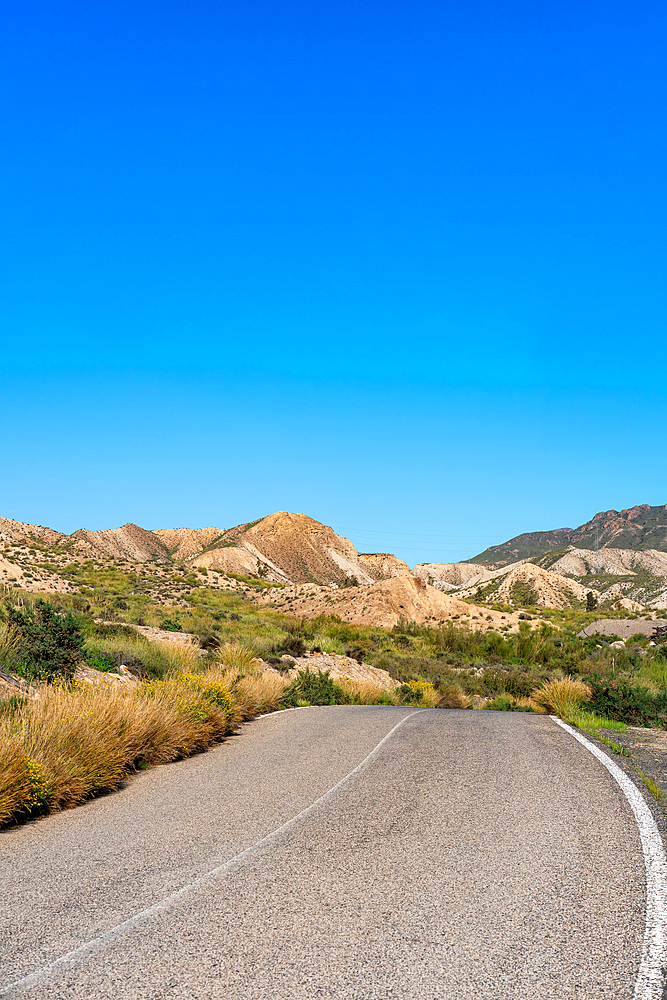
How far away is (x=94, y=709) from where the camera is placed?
9.19 m

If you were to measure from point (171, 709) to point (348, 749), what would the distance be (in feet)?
8.78

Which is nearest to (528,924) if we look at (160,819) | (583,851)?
(583,851)

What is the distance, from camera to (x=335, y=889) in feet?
15.7

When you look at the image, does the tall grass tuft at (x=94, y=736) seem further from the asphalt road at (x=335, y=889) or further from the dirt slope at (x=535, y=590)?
the dirt slope at (x=535, y=590)

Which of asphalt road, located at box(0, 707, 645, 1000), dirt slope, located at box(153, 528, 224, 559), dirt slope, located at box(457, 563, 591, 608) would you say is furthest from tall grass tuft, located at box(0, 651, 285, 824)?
dirt slope, located at box(153, 528, 224, 559)

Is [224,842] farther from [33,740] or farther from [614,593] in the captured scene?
[614,593]

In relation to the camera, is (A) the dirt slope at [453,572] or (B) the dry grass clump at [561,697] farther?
(A) the dirt slope at [453,572]

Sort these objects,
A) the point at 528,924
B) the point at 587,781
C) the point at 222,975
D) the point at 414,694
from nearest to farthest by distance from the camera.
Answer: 1. the point at 222,975
2. the point at 528,924
3. the point at 587,781
4. the point at 414,694

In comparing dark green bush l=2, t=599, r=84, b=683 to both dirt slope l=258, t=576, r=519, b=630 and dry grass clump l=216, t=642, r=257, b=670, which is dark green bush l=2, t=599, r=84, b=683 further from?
dirt slope l=258, t=576, r=519, b=630

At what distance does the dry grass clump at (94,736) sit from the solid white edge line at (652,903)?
18.0 feet

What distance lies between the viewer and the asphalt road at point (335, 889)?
3.59 metres

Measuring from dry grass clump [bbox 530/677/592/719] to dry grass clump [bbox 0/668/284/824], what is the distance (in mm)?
7724

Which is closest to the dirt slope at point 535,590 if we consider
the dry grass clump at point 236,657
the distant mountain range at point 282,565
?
the distant mountain range at point 282,565

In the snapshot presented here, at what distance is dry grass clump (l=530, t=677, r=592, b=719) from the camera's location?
1620 centimetres
